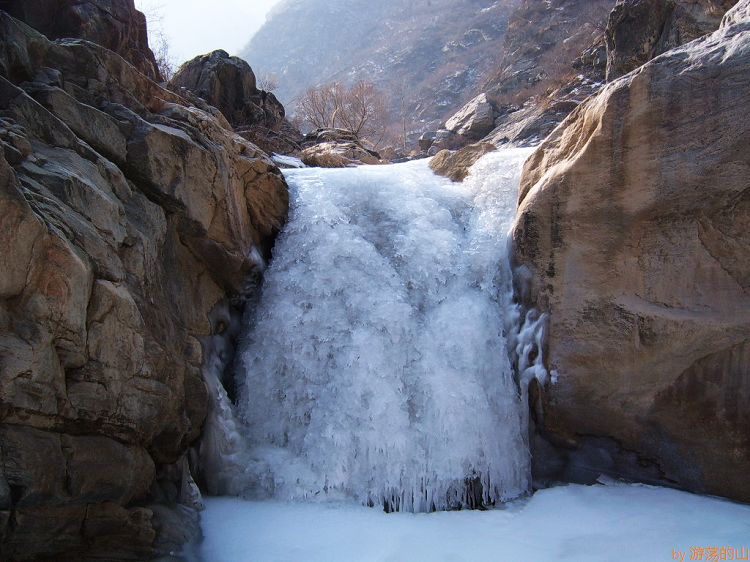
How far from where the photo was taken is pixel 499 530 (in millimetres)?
4898

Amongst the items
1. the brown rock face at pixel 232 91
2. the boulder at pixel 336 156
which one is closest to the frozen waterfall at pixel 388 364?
the boulder at pixel 336 156

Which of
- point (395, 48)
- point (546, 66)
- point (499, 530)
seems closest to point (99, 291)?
point (499, 530)

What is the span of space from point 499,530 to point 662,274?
305 cm

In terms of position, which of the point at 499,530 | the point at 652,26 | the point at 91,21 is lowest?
the point at 499,530

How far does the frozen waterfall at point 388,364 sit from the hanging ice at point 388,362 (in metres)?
0.01

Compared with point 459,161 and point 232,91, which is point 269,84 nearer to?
point 232,91

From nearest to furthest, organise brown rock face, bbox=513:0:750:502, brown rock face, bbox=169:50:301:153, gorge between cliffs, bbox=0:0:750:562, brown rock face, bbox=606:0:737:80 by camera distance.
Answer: gorge between cliffs, bbox=0:0:750:562
brown rock face, bbox=513:0:750:502
brown rock face, bbox=606:0:737:80
brown rock face, bbox=169:50:301:153

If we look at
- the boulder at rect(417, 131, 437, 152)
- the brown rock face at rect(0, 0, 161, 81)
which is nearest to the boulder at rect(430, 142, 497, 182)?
the brown rock face at rect(0, 0, 161, 81)

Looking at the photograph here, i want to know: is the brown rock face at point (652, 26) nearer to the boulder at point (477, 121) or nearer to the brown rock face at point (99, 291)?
the boulder at point (477, 121)

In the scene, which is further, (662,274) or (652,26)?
(652,26)

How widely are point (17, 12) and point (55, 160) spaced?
14.1 feet

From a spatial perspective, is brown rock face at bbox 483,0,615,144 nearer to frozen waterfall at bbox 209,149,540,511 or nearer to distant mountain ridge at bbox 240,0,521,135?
frozen waterfall at bbox 209,149,540,511

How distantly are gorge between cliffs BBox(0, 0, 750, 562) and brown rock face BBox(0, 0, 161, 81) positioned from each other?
0.06 meters

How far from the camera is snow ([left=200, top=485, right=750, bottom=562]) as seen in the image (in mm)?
4465
